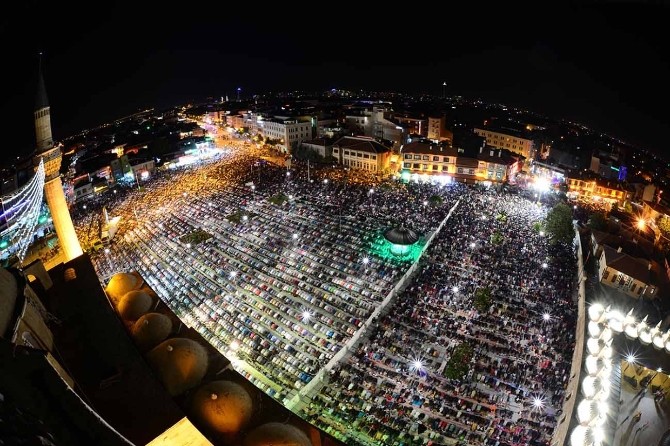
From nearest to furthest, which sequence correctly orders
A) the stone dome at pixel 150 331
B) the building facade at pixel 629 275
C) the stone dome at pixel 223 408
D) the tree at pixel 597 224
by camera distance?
the stone dome at pixel 223 408 < the stone dome at pixel 150 331 < the building facade at pixel 629 275 < the tree at pixel 597 224

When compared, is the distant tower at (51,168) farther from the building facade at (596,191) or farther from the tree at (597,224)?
the building facade at (596,191)

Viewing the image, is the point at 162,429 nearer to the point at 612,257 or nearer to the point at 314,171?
the point at 612,257

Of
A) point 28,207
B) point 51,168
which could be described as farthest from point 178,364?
point 28,207

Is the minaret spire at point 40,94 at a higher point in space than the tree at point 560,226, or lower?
higher

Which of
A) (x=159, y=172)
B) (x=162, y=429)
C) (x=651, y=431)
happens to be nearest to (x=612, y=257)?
(x=651, y=431)

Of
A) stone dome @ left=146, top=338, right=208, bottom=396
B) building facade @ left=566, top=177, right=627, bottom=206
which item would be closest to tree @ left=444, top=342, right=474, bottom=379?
stone dome @ left=146, top=338, right=208, bottom=396

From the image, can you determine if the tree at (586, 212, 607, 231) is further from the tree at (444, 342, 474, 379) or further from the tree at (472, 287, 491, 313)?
the tree at (444, 342, 474, 379)

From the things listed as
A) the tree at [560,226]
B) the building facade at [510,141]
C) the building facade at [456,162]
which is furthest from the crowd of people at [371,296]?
the building facade at [510,141]
